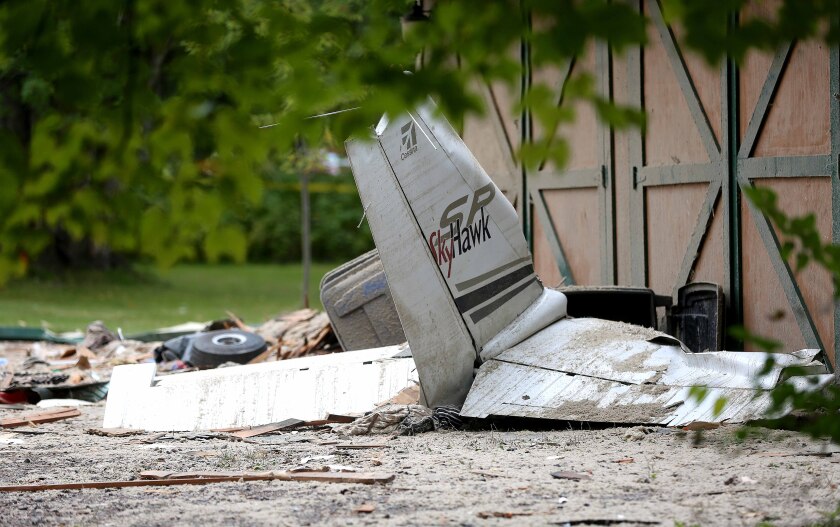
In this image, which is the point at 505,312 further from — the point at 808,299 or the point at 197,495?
the point at 197,495

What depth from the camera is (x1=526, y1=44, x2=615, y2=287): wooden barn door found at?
10648 mm

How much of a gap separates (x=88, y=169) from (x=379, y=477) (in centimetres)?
254

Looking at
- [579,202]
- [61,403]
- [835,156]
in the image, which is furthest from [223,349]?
[835,156]

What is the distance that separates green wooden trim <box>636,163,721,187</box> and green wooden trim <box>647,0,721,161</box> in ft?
0.37

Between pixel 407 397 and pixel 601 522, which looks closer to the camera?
pixel 601 522

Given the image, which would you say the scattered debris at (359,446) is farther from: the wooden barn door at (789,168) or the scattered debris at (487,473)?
the wooden barn door at (789,168)

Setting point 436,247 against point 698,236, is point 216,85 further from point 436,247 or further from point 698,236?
point 698,236

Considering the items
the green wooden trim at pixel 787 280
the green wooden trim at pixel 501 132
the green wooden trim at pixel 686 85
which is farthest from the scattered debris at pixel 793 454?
the green wooden trim at pixel 501 132

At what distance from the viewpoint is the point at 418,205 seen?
278 inches

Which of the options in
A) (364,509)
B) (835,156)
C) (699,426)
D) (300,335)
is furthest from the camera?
(300,335)

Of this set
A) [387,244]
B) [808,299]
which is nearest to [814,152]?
[808,299]

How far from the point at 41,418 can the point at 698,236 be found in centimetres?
542

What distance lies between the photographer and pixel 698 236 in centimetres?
918

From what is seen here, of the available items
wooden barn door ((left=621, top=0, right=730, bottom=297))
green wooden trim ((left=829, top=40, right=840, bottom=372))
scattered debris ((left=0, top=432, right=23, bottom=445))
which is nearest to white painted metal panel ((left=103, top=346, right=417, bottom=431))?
scattered debris ((left=0, top=432, right=23, bottom=445))
